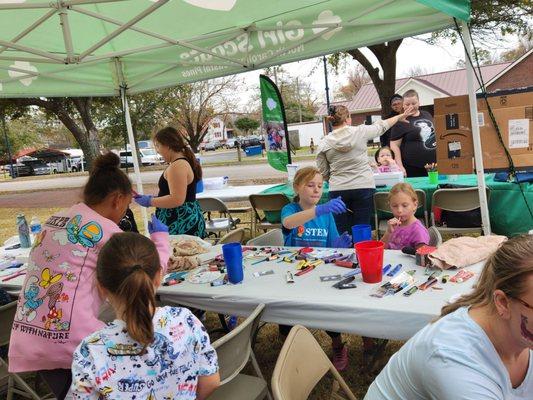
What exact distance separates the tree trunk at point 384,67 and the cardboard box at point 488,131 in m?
6.89

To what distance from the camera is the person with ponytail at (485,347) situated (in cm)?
97

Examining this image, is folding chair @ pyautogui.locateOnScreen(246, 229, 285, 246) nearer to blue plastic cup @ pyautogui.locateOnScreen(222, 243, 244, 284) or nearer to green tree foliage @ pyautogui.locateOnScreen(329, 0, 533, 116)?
blue plastic cup @ pyautogui.locateOnScreen(222, 243, 244, 284)

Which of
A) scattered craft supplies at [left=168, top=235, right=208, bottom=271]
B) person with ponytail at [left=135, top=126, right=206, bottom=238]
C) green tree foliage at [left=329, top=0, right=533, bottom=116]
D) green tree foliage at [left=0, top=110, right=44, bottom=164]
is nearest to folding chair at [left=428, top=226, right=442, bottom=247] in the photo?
scattered craft supplies at [left=168, top=235, right=208, bottom=271]

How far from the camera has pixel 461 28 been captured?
105 inches

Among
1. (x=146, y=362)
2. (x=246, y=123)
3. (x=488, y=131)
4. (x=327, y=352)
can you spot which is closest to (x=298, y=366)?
(x=146, y=362)

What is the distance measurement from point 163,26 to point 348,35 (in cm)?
164

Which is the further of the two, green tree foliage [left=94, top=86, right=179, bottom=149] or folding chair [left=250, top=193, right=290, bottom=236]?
green tree foliage [left=94, top=86, right=179, bottom=149]

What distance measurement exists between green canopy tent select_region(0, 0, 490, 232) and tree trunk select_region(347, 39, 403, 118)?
6510mm

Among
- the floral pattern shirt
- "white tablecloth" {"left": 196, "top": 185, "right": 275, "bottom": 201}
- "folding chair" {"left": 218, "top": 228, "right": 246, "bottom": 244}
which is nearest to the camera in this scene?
the floral pattern shirt

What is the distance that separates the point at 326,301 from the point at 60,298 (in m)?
1.11

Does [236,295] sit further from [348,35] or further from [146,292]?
[348,35]

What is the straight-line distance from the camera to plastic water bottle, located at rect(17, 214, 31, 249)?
344cm

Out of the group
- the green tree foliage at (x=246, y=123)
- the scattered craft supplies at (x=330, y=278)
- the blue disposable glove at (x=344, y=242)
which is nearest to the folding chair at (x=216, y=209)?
the blue disposable glove at (x=344, y=242)

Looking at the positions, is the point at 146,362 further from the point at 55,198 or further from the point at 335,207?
the point at 55,198
